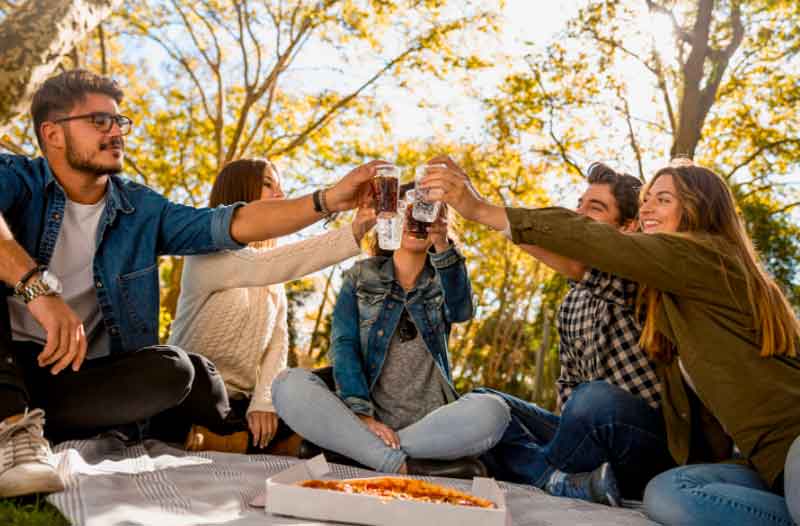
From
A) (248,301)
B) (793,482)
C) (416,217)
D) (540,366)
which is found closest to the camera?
(793,482)

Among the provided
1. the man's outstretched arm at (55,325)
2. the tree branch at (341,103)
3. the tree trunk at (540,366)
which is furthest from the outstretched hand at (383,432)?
the tree branch at (341,103)

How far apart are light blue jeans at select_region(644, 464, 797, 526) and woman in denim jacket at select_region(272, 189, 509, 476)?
0.98 m

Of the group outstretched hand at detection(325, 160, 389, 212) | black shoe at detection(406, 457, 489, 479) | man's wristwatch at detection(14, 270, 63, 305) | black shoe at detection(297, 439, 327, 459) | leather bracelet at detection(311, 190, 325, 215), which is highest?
outstretched hand at detection(325, 160, 389, 212)

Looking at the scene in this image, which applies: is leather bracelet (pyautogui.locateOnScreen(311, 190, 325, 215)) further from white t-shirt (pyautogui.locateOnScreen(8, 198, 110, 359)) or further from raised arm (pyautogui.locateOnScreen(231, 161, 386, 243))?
white t-shirt (pyautogui.locateOnScreen(8, 198, 110, 359))

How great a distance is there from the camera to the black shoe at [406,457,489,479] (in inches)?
145

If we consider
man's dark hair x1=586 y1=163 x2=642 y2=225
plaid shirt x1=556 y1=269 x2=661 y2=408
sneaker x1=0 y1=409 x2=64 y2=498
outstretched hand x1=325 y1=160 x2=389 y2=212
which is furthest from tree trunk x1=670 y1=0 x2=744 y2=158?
sneaker x1=0 y1=409 x2=64 y2=498

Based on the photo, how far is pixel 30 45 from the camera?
5809 mm

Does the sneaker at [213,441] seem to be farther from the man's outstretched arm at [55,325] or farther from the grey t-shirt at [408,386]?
the man's outstretched arm at [55,325]

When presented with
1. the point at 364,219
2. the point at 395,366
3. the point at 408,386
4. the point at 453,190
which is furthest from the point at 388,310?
the point at 453,190

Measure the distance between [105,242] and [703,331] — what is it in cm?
270

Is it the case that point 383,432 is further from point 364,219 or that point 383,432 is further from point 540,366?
point 540,366

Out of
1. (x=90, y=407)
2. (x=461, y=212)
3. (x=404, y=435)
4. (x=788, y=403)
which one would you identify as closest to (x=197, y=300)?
(x=90, y=407)

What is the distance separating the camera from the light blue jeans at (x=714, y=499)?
2.70 meters

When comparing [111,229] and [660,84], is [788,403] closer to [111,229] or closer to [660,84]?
[111,229]
